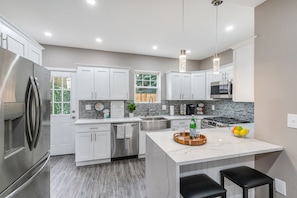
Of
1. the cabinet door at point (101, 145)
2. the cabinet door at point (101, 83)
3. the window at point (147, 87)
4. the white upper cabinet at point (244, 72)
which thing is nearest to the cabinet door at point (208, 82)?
the window at point (147, 87)

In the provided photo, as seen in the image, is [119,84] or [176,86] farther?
[176,86]

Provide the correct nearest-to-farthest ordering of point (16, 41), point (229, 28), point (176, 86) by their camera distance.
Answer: point (16, 41)
point (229, 28)
point (176, 86)

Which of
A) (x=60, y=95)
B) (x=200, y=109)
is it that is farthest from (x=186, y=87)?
(x=60, y=95)

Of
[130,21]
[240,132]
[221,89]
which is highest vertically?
[130,21]

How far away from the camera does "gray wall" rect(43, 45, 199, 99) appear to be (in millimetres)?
3514

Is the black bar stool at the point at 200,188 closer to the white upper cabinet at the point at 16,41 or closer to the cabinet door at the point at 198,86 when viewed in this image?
the white upper cabinet at the point at 16,41

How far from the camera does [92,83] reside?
3451 mm

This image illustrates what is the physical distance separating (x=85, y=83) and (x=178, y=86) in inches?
101

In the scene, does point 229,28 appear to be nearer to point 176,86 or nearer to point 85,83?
point 176,86

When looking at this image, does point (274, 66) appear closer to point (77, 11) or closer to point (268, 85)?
point (268, 85)

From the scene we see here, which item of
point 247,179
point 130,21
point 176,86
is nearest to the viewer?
point 247,179

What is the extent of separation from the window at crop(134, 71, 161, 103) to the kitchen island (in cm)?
245

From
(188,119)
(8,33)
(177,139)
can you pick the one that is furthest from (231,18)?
(8,33)

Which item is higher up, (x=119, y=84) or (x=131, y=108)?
(x=119, y=84)
